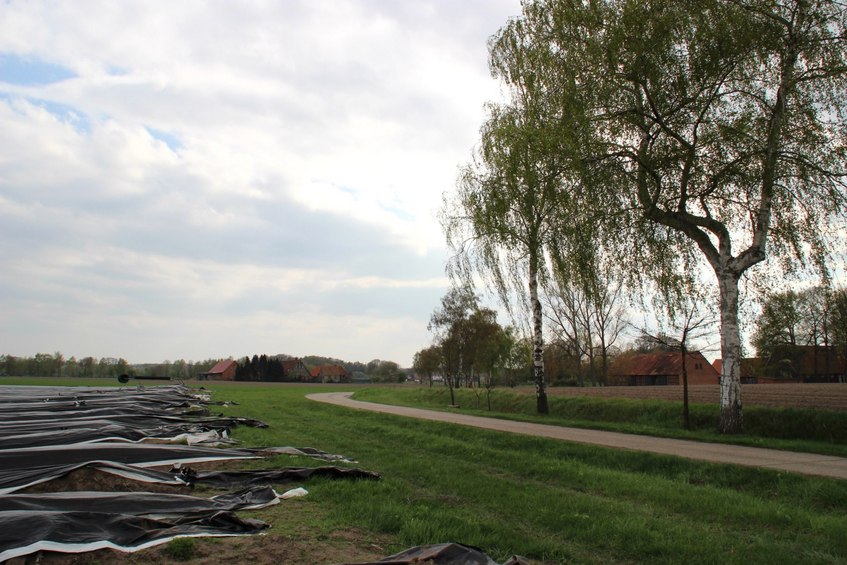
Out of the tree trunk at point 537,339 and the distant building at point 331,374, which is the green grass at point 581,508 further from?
the distant building at point 331,374

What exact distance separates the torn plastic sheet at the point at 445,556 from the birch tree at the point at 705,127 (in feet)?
35.1

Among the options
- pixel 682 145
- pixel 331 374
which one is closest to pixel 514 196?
pixel 682 145

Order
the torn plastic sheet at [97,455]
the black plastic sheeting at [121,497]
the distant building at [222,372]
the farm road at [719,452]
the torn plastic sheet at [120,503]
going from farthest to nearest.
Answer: the distant building at [222,372]
the farm road at [719,452]
the torn plastic sheet at [97,455]
the torn plastic sheet at [120,503]
the black plastic sheeting at [121,497]

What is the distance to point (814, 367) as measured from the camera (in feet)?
175

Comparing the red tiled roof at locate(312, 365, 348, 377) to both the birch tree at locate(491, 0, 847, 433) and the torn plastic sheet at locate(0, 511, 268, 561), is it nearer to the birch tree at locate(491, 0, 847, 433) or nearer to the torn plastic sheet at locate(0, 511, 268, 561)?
the birch tree at locate(491, 0, 847, 433)

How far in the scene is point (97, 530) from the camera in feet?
15.3

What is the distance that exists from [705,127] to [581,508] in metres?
11.6

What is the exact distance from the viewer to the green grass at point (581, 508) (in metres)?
5.46

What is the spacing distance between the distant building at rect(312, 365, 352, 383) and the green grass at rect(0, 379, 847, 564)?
381 feet

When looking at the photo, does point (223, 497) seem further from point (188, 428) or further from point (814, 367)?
point (814, 367)

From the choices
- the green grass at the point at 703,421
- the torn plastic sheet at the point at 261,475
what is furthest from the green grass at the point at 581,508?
the green grass at the point at 703,421

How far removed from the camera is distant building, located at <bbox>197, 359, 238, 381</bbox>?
112 meters

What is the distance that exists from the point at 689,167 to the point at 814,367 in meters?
50.0

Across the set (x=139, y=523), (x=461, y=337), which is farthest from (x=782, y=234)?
(x=461, y=337)
